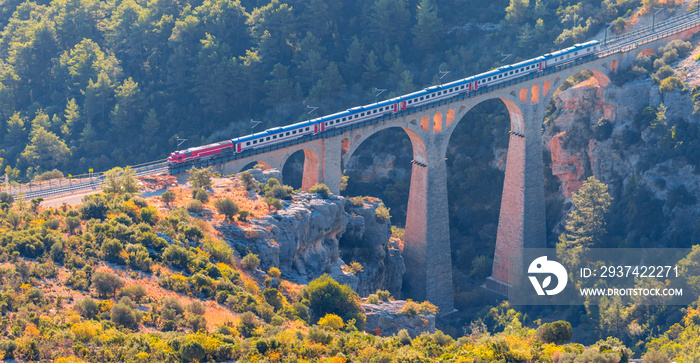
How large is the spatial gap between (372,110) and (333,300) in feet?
87.3

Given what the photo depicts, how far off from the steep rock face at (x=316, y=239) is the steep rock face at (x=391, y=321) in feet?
12.7

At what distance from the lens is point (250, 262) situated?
6631 centimetres

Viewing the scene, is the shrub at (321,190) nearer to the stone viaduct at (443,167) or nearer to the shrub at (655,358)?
the stone viaduct at (443,167)

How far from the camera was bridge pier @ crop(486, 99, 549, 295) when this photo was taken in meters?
96.2

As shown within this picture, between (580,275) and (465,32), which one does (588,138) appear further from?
(465,32)

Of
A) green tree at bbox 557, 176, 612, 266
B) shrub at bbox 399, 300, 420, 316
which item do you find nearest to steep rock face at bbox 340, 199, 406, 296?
shrub at bbox 399, 300, 420, 316

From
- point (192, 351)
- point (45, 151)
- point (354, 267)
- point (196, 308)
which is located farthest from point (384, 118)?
point (45, 151)

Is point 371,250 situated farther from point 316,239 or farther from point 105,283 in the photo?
point 105,283

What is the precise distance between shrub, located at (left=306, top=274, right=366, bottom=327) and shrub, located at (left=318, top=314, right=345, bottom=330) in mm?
4010

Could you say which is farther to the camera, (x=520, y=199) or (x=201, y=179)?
(x=520, y=199)

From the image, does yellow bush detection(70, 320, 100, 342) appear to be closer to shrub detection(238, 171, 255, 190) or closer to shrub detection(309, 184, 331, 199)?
shrub detection(238, 171, 255, 190)

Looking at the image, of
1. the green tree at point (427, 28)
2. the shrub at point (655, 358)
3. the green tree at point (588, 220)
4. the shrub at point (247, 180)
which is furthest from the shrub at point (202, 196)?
the green tree at point (427, 28)

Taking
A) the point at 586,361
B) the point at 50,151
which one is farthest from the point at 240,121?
the point at 586,361

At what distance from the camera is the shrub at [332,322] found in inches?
2416
